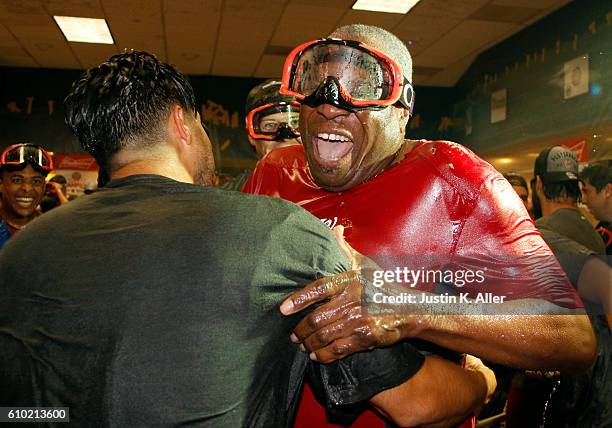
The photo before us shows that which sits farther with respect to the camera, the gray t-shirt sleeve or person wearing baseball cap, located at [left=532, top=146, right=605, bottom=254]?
person wearing baseball cap, located at [left=532, top=146, right=605, bottom=254]

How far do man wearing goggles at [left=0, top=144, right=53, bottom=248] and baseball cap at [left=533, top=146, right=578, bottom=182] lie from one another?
150 inches

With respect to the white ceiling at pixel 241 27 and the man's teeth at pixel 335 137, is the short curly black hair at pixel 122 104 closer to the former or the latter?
the man's teeth at pixel 335 137

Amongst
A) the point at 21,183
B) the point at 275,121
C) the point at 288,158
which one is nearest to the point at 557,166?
the point at 275,121

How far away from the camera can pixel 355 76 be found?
6.16 feet

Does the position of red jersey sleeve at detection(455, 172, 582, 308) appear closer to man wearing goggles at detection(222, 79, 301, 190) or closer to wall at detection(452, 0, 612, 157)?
man wearing goggles at detection(222, 79, 301, 190)

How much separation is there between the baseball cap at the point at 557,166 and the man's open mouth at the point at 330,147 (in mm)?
2075

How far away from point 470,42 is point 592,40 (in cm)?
222

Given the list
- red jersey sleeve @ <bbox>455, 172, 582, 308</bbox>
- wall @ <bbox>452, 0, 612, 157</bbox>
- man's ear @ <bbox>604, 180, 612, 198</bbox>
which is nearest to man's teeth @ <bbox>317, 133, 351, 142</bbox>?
red jersey sleeve @ <bbox>455, 172, 582, 308</bbox>

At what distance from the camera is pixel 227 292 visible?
3.65 ft

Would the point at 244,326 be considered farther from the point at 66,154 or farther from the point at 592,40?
the point at 66,154

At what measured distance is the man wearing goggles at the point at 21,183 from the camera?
14.6 ft

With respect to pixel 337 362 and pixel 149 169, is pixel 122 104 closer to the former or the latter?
pixel 149 169

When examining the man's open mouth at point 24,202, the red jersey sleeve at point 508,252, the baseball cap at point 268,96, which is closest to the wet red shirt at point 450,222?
the red jersey sleeve at point 508,252

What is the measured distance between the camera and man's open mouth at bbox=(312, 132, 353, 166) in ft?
6.22
